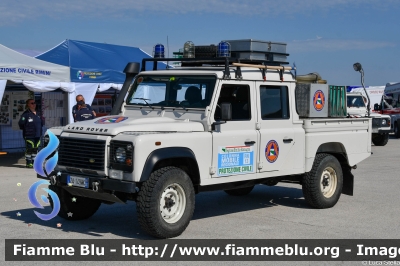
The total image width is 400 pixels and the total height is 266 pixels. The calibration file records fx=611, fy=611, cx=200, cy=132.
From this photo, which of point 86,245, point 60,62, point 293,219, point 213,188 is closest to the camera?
point 86,245

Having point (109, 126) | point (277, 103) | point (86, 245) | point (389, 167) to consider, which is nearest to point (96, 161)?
point (109, 126)

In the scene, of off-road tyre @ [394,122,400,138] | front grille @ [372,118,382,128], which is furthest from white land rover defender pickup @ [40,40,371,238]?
off-road tyre @ [394,122,400,138]

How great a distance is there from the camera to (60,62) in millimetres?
17453

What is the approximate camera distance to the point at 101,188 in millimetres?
7195

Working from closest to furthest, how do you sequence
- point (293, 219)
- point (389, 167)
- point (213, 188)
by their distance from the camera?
point (213, 188)
point (293, 219)
point (389, 167)

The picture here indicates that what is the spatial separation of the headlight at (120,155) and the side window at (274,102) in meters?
2.43

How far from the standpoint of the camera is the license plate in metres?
7.37

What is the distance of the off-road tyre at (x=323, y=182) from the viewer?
31.1 feet

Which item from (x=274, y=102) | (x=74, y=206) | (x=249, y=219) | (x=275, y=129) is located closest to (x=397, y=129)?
(x=274, y=102)

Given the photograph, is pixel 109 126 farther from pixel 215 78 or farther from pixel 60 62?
pixel 60 62

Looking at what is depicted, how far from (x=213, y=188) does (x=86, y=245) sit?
1874 millimetres

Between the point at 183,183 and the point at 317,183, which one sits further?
the point at 317,183

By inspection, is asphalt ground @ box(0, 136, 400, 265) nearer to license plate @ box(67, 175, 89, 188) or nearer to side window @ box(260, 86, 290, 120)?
license plate @ box(67, 175, 89, 188)

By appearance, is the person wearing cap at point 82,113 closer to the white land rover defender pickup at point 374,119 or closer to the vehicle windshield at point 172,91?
the vehicle windshield at point 172,91
